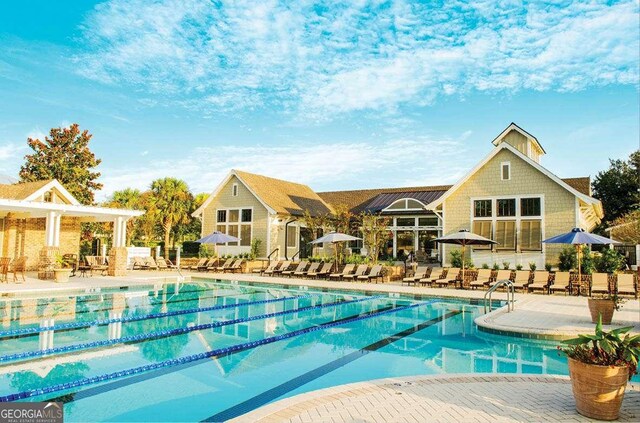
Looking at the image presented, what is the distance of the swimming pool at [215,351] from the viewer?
258 inches

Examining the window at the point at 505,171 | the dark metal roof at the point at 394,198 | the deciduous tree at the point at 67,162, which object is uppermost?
the deciduous tree at the point at 67,162

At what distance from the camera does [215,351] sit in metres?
9.02

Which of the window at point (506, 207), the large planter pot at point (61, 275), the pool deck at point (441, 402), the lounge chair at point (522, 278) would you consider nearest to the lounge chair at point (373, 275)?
the lounge chair at point (522, 278)

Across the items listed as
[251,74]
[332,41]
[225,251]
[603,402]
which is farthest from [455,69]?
[225,251]

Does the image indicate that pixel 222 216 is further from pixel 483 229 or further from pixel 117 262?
pixel 483 229

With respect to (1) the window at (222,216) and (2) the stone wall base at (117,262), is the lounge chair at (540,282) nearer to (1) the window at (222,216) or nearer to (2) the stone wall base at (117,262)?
(2) the stone wall base at (117,262)

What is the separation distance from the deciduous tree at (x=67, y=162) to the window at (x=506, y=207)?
99.5 ft

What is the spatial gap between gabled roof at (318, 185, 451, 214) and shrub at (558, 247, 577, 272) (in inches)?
388

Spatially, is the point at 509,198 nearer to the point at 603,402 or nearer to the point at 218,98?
the point at 218,98

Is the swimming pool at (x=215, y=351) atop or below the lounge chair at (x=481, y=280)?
below

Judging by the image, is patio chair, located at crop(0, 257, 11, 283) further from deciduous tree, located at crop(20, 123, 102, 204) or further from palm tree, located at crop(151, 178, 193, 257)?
deciduous tree, located at crop(20, 123, 102, 204)

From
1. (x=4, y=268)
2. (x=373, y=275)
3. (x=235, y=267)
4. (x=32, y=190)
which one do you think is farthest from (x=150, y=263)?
(x=373, y=275)

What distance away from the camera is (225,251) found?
31438 mm

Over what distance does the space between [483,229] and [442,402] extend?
776 inches
